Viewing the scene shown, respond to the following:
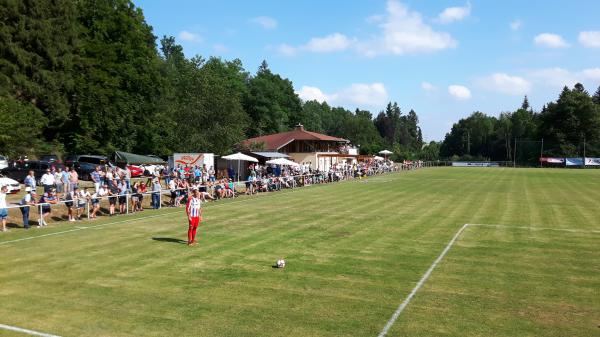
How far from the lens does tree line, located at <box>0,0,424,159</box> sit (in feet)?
137

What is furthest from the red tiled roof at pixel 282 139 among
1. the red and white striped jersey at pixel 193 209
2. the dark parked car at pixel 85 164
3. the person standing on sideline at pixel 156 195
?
the red and white striped jersey at pixel 193 209

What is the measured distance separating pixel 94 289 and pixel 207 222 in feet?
29.2

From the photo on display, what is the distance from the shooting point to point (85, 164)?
122 feet

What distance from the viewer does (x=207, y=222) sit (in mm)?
18688

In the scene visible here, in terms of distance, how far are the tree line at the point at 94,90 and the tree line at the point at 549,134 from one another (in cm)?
8255

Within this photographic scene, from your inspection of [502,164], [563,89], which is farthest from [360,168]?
[563,89]

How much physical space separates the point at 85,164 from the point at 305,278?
104 ft

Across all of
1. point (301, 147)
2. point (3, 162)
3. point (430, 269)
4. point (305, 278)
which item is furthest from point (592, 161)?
point (305, 278)

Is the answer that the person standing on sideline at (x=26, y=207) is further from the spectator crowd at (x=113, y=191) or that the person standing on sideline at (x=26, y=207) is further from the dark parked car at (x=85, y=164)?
the dark parked car at (x=85, y=164)

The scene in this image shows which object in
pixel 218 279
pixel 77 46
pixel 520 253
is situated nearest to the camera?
pixel 218 279

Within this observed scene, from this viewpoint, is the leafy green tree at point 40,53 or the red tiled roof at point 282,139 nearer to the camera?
the leafy green tree at point 40,53

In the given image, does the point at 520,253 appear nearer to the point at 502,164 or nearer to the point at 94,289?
the point at 94,289

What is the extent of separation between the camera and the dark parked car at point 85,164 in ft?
120

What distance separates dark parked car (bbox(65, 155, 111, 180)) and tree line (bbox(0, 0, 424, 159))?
12.8ft
